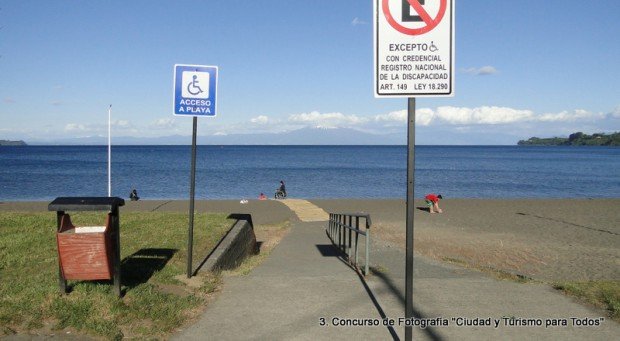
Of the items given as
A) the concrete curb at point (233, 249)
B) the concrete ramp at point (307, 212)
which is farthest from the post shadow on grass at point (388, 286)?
the concrete ramp at point (307, 212)

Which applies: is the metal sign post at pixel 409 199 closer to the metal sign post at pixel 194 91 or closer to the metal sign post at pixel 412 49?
the metal sign post at pixel 412 49

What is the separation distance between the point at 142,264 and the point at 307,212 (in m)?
16.1

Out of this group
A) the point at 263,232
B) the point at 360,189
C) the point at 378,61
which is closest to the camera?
the point at 378,61

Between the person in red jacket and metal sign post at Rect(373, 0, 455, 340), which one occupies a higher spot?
metal sign post at Rect(373, 0, 455, 340)

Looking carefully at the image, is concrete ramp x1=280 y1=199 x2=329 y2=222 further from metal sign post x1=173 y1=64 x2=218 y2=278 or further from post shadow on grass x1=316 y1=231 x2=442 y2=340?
metal sign post x1=173 y1=64 x2=218 y2=278

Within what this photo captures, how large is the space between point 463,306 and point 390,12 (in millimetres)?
3744

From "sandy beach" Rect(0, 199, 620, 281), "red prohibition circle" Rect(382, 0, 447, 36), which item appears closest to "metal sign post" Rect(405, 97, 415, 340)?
"red prohibition circle" Rect(382, 0, 447, 36)

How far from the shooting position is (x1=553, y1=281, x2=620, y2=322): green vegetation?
589cm

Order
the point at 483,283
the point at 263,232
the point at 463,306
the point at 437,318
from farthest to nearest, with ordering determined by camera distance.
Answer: the point at 263,232
the point at 483,283
the point at 463,306
the point at 437,318

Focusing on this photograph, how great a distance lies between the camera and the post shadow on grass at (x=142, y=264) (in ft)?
21.9

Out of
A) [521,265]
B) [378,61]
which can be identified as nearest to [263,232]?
[521,265]

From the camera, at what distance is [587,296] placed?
636 cm

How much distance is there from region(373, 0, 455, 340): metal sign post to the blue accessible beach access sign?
3.85 m

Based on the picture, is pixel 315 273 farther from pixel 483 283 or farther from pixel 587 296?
pixel 587 296
